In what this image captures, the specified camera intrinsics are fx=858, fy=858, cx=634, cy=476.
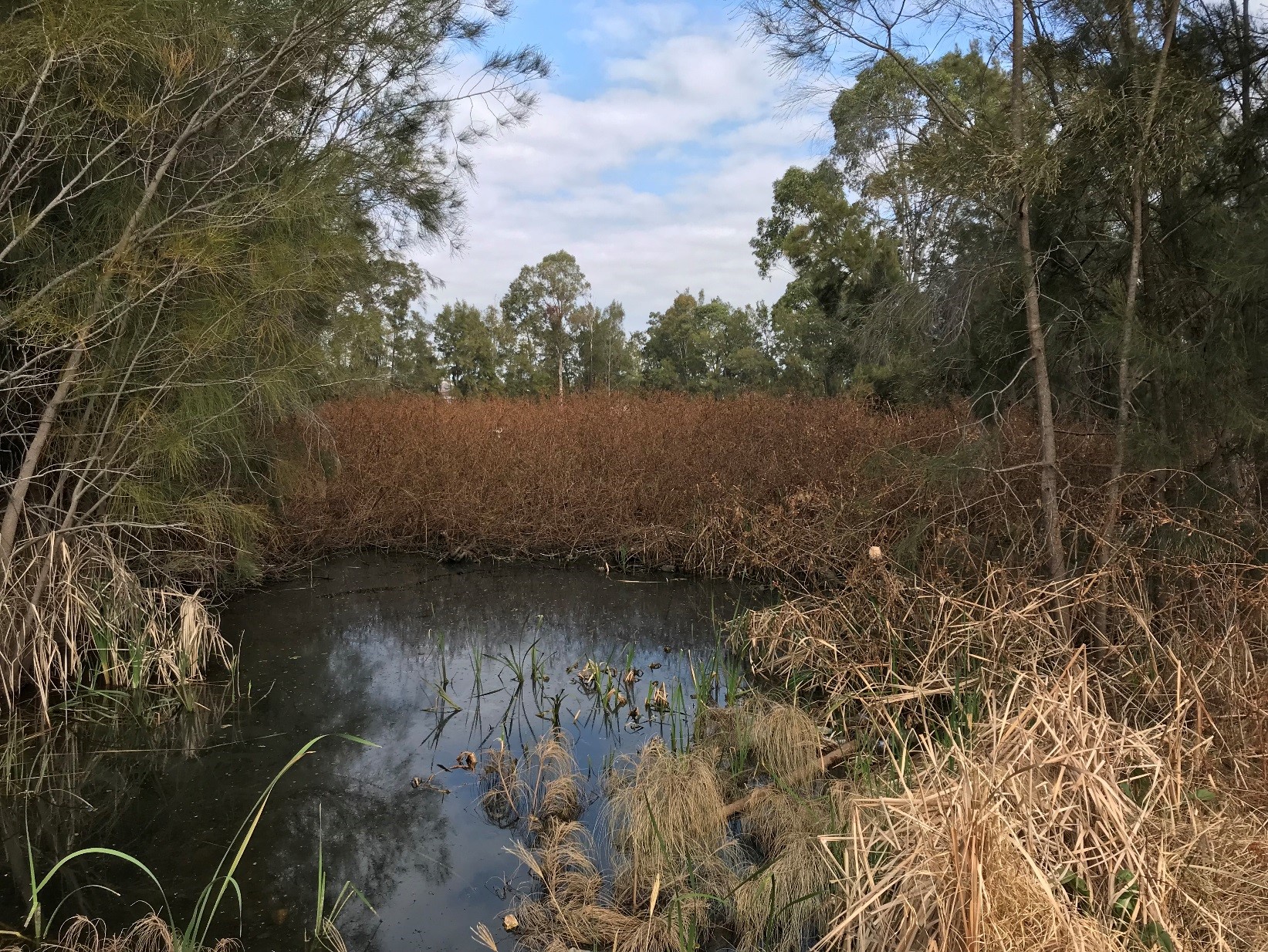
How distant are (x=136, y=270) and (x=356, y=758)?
2968mm

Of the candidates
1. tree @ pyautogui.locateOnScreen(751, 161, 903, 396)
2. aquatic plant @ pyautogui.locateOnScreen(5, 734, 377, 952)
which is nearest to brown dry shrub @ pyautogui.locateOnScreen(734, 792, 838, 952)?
aquatic plant @ pyautogui.locateOnScreen(5, 734, 377, 952)

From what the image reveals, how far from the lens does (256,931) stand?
3252 mm

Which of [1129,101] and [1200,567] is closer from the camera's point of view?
[1200,567]

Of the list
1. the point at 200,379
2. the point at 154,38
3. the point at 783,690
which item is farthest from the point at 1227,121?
the point at 200,379

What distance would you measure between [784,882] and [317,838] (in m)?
2.15

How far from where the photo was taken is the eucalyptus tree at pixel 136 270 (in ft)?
14.7

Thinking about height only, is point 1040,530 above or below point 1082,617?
above

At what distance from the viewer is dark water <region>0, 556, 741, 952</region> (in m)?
3.52

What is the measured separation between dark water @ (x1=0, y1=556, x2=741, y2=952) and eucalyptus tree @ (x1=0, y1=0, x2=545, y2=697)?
927 millimetres

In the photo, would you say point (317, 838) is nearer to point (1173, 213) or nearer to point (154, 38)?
point (154, 38)

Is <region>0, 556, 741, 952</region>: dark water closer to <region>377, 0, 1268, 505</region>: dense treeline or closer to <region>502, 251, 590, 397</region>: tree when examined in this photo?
<region>377, 0, 1268, 505</region>: dense treeline

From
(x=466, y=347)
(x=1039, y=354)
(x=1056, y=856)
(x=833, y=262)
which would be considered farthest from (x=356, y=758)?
(x=466, y=347)

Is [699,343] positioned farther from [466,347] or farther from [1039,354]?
[1039,354]

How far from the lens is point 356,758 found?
4871 millimetres
